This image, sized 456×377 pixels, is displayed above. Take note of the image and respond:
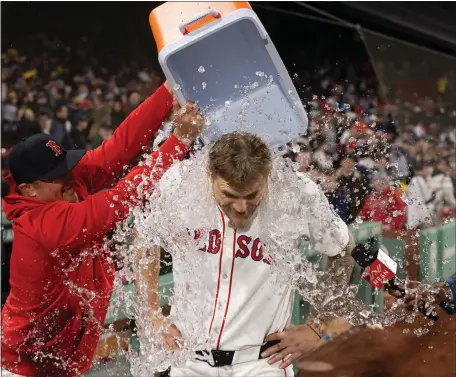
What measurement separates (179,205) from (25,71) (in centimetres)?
239

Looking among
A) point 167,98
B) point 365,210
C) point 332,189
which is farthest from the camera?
point 365,210

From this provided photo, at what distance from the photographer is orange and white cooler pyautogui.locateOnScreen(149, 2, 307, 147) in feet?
5.93

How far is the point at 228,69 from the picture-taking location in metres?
1.95

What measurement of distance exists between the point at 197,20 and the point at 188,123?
32 centimetres

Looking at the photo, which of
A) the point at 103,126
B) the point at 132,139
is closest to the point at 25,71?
the point at 103,126

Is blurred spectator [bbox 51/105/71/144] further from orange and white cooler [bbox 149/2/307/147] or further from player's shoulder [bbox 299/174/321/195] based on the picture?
player's shoulder [bbox 299/174/321/195]

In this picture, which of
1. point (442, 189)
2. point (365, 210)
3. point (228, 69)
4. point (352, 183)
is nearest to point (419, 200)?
point (365, 210)

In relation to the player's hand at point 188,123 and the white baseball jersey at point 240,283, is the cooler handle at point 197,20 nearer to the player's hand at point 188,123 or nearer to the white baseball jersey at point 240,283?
the player's hand at point 188,123

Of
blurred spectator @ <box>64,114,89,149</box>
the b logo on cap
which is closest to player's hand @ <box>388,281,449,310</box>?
the b logo on cap

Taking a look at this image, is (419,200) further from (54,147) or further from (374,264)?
(54,147)

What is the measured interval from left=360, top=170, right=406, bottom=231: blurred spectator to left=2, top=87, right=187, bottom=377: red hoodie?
3.04ft

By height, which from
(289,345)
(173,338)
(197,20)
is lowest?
(289,345)

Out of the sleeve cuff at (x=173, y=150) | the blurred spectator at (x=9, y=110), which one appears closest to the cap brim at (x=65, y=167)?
the sleeve cuff at (x=173, y=150)

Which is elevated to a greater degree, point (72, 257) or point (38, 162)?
point (38, 162)
